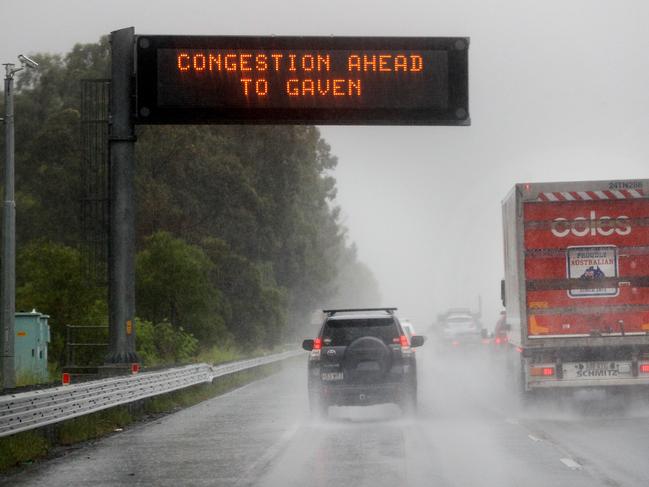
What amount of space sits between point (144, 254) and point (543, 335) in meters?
27.5

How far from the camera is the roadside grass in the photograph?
52.5ft

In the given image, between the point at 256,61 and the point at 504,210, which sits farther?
the point at 504,210

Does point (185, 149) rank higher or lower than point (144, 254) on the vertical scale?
higher

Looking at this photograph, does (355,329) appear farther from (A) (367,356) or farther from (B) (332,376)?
(B) (332,376)

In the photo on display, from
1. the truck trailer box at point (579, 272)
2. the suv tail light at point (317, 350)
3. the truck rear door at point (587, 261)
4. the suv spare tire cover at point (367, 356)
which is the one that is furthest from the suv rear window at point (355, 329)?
the truck rear door at point (587, 261)

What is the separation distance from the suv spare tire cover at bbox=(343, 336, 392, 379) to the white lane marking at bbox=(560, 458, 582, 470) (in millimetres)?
6601

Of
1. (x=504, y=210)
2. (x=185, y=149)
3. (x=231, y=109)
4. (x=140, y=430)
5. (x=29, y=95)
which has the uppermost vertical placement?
(x=29, y=95)

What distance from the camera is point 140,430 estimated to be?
20.9 m

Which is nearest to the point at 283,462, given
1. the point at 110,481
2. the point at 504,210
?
the point at 110,481

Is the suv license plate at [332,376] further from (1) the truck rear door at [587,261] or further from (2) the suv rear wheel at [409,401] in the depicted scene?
(1) the truck rear door at [587,261]

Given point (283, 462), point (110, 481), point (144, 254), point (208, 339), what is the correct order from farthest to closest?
1. point (208, 339)
2. point (144, 254)
3. point (283, 462)
4. point (110, 481)

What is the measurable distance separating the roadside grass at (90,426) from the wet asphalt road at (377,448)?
0.40 metres

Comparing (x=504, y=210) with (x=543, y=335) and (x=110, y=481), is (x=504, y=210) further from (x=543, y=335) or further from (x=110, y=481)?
(x=110, y=481)

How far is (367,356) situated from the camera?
70.0 feet
